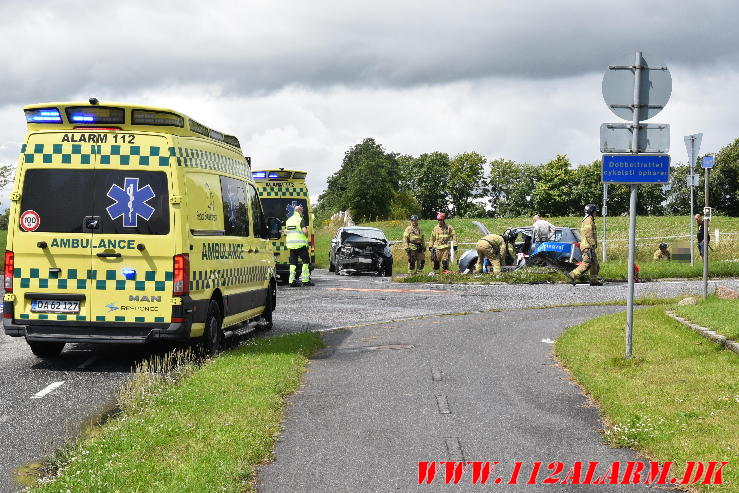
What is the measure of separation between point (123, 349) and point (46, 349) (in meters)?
1.22

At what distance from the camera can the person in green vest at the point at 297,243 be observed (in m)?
20.5

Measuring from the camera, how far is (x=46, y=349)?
10453 millimetres

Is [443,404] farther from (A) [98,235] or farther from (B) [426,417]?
(A) [98,235]

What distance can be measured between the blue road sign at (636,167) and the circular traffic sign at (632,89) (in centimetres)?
45

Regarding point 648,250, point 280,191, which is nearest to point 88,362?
point 280,191

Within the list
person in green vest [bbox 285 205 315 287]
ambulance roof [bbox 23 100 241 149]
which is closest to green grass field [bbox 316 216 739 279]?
person in green vest [bbox 285 205 315 287]

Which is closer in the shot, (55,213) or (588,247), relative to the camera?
(55,213)

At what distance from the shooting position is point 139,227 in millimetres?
9641

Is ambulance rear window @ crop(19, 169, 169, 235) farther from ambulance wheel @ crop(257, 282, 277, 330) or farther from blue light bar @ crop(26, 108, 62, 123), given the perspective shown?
ambulance wheel @ crop(257, 282, 277, 330)

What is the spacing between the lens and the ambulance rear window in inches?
380

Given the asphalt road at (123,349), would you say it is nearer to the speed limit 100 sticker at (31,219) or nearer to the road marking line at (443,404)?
the speed limit 100 sticker at (31,219)

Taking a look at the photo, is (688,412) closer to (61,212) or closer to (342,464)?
(342,464)

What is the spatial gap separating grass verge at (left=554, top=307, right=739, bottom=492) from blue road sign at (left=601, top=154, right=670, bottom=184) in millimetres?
1986

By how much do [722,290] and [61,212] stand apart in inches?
459
